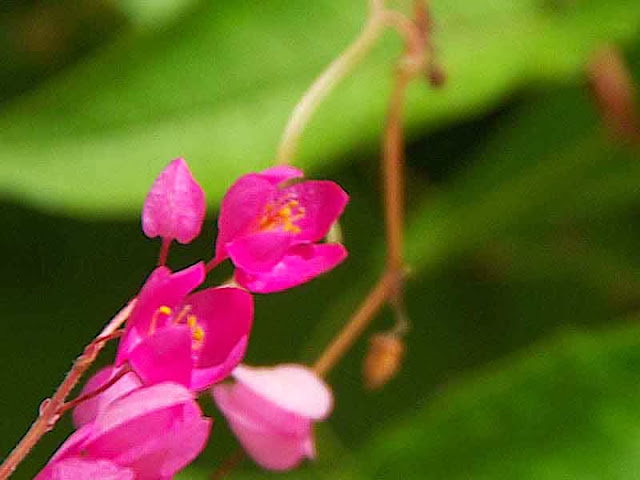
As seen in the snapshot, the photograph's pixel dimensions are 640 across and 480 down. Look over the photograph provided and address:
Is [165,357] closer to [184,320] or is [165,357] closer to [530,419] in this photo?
[184,320]

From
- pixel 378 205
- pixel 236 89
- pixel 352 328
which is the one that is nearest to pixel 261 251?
pixel 352 328

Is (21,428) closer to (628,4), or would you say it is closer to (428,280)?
(428,280)

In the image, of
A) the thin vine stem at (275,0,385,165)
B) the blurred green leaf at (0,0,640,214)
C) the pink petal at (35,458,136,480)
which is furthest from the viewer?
the blurred green leaf at (0,0,640,214)

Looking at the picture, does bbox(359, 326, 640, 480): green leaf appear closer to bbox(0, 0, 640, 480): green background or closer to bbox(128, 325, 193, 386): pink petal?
bbox(0, 0, 640, 480): green background

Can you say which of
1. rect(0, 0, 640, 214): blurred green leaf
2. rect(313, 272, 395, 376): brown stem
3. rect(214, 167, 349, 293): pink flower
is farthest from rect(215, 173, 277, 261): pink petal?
rect(0, 0, 640, 214): blurred green leaf

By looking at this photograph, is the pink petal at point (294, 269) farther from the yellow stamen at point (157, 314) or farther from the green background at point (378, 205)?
the green background at point (378, 205)

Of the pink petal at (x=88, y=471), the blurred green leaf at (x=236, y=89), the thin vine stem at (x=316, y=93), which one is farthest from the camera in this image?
the blurred green leaf at (x=236, y=89)

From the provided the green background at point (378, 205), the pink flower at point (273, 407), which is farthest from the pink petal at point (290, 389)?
the green background at point (378, 205)
